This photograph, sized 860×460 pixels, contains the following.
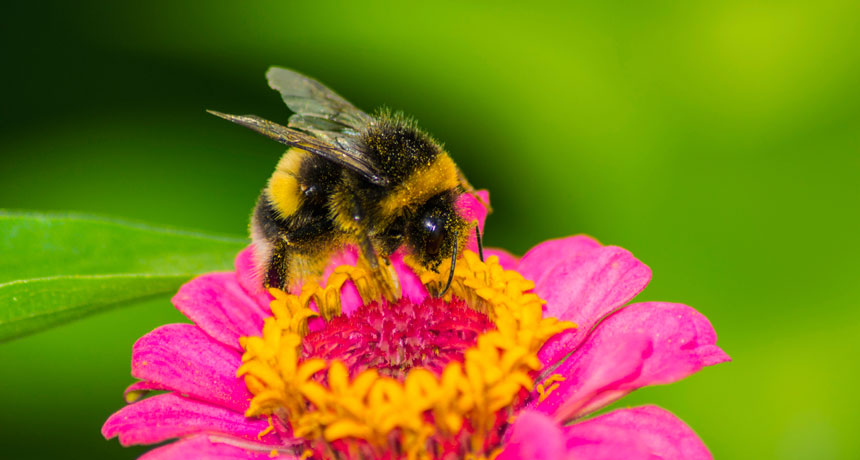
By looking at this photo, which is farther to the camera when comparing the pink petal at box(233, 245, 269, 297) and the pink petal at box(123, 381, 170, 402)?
the pink petal at box(233, 245, 269, 297)

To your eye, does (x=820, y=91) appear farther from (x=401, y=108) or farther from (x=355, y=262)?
(x=355, y=262)

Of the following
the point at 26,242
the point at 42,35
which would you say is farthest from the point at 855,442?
the point at 42,35

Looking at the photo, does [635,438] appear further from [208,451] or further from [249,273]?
[249,273]

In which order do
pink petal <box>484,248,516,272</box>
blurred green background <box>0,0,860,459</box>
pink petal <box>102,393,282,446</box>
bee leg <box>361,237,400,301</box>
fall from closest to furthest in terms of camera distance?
pink petal <box>102,393,282,446</box> → bee leg <box>361,237,400,301</box> → pink petal <box>484,248,516,272</box> → blurred green background <box>0,0,860,459</box>

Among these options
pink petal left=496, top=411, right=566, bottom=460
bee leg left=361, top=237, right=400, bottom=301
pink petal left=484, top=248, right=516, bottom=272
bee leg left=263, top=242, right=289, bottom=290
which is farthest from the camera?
pink petal left=484, top=248, right=516, bottom=272

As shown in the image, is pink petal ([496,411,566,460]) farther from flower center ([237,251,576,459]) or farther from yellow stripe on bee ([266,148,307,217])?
yellow stripe on bee ([266,148,307,217])

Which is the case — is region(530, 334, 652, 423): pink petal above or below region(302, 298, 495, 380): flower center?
below

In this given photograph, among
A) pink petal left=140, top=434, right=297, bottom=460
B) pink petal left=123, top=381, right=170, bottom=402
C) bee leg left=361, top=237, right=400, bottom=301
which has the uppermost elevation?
bee leg left=361, top=237, right=400, bottom=301

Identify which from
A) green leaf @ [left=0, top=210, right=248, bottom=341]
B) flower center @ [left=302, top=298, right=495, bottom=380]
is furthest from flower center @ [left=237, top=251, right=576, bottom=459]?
green leaf @ [left=0, top=210, right=248, bottom=341]
